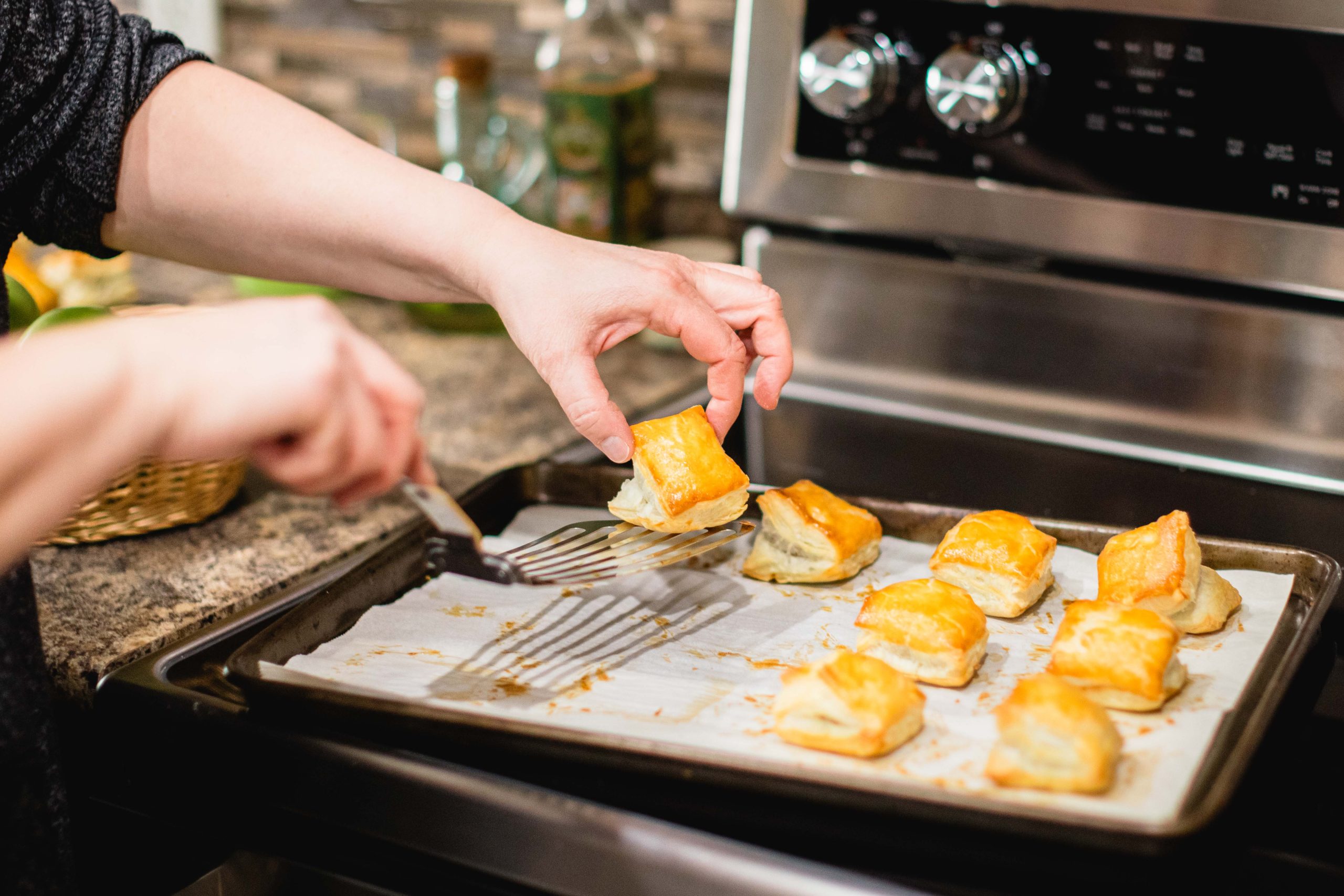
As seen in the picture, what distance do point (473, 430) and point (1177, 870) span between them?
0.92 m

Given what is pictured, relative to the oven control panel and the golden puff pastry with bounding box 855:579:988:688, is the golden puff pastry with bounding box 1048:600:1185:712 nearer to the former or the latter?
the golden puff pastry with bounding box 855:579:988:688

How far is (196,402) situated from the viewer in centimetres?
57

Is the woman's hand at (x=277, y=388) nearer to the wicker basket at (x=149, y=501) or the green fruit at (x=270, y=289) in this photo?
the wicker basket at (x=149, y=501)

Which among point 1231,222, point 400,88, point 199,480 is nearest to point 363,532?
point 199,480

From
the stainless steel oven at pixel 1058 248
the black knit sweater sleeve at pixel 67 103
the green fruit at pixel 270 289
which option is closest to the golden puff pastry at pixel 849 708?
the stainless steel oven at pixel 1058 248

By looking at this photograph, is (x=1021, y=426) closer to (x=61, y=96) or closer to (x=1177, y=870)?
(x=1177, y=870)

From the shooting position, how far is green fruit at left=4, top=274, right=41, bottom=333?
3.75 feet

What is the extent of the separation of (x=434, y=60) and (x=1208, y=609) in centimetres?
149

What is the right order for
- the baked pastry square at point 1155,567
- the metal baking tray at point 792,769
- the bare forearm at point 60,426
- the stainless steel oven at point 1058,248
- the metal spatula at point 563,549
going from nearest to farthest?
the bare forearm at point 60,426 → the metal baking tray at point 792,769 → the metal spatula at point 563,549 → the baked pastry square at point 1155,567 → the stainless steel oven at point 1058,248

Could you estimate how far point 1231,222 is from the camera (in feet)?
3.67

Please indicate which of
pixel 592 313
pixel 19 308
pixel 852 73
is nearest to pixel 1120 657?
pixel 592 313

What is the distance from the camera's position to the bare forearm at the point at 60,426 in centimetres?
53

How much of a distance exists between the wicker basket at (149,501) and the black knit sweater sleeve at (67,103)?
10 cm

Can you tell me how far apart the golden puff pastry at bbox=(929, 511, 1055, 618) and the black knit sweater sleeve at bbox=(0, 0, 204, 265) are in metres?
0.78
